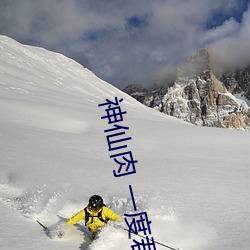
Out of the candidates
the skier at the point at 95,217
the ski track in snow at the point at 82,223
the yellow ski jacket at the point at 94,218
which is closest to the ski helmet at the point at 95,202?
the skier at the point at 95,217

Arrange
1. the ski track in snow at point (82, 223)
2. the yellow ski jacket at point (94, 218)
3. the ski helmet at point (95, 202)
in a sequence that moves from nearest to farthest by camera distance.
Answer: the ski track in snow at point (82, 223), the ski helmet at point (95, 202), the yellow ski jacket at point (94, 218)

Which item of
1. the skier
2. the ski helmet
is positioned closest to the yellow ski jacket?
the skier

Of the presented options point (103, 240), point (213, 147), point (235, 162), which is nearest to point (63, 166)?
point (103, 240)

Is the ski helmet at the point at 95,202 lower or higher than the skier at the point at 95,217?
higher

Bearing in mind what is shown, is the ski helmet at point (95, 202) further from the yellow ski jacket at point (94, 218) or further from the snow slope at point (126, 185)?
the snow slope at point (126, 185)

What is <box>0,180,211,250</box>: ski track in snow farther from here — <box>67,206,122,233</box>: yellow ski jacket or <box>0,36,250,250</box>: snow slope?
<box>67,206,122,233</box>: yellow ski jacket

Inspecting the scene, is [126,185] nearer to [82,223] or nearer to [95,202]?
[82,223]

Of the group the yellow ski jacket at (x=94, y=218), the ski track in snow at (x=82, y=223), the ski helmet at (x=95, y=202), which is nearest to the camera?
the ski track in snow at (x=82, y=223)

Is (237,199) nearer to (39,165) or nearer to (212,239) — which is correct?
(212,239)

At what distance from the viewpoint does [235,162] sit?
10734 millimetres

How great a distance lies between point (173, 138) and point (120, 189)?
7.36 metres

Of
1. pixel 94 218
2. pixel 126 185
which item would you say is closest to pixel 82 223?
pixel 94 218

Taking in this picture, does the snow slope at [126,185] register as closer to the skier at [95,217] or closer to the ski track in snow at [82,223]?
the ski track in snow at [82,223]

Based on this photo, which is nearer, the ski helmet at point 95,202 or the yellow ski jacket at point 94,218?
the ski helmet at point 95,202
